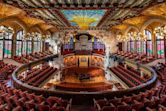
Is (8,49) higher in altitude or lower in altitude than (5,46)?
lower

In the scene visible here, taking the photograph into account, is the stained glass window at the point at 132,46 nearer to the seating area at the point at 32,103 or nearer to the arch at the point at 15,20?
the arch at the point at 15,20

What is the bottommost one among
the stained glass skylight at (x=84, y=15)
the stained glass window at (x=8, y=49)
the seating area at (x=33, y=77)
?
the seating area at (x=33, y=77)

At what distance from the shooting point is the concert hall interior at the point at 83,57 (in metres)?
6.47

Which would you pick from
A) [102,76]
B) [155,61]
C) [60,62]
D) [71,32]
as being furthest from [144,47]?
[60,62]

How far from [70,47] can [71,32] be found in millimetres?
6612

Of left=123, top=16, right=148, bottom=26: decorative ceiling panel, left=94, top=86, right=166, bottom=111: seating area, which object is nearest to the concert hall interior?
left=94, top=86, right=166, bottom=111: seating area

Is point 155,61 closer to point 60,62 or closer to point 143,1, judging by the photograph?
point 143,1

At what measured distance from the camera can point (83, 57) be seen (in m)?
26.0

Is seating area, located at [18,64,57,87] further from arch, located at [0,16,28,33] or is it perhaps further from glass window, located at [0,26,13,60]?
glass window, located at [0,26,13,60]

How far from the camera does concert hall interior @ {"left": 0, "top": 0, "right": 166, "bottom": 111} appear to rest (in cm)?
647

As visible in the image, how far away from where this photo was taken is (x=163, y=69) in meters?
13.5

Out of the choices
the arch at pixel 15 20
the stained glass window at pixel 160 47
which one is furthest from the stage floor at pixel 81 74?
the arch at pixel 15 20

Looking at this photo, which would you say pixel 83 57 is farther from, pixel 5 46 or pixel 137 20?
pixel 5 46

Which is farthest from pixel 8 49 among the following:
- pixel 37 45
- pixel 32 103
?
pixel 32 103
